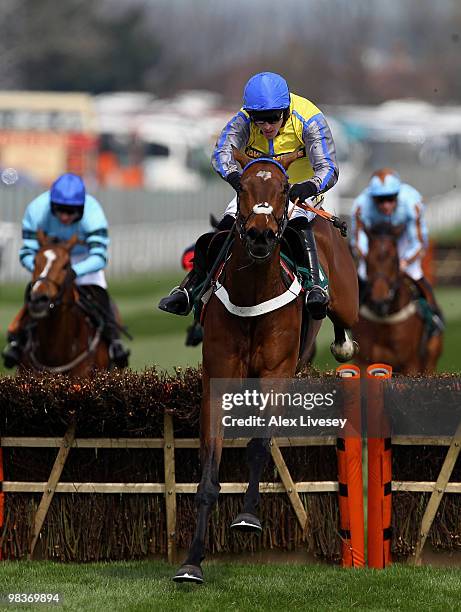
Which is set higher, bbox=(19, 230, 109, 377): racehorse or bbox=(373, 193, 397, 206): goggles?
bbox=(373, 193, 397, 206): goggles

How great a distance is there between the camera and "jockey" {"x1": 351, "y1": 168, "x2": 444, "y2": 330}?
39.7 ft

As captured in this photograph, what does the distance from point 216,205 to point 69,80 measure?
67.5 feet

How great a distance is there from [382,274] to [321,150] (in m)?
4.74

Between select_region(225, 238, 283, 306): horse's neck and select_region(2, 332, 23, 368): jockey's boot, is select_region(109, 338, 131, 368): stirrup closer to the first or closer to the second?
select_region(2, 332, 23, 368): jockey's boot

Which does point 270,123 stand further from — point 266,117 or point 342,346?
point 342,346

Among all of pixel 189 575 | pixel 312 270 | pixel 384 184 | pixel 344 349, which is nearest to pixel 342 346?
pixel 344 349

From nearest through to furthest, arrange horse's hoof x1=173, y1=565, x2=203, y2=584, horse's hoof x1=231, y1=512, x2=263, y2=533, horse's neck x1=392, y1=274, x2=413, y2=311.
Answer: horse's hoof x1=173, y1=565, x2=203, y2=584, horse's hoof x1=231, y1=512, x2=263, y2=533, horse's neck x1=392, y1=274, x2=413, y2=311

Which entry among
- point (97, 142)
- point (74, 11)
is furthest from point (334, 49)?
point (97, 142)

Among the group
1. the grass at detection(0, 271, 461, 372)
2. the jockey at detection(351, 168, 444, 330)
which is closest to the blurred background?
the grass at detection(0, 271, 461, 372)

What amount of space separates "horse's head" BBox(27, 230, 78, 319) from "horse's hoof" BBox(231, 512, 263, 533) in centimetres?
344

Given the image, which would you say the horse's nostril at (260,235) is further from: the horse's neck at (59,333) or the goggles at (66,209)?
the goggles at (66,209)

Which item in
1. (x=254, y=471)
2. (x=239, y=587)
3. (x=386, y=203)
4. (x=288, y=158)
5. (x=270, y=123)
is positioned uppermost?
(x=386, y=203)

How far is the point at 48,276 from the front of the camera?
31.2ft

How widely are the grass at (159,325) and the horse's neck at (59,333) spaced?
2.77m
